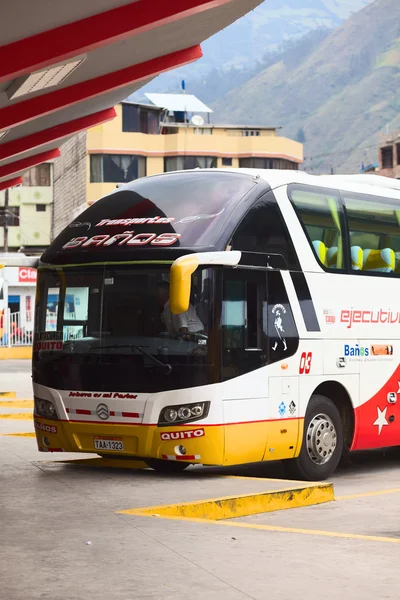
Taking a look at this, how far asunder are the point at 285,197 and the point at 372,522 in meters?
4.04

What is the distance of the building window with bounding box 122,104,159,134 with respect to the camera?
231 ft

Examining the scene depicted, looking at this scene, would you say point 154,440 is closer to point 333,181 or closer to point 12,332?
point 333,181

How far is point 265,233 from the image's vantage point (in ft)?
39.6

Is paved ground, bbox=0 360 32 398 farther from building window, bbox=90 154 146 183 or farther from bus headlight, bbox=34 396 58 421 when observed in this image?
building window, bbox=90 154 146 183

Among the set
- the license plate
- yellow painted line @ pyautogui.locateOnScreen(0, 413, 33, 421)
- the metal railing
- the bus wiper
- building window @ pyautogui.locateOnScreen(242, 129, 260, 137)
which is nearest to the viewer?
the bus wiper

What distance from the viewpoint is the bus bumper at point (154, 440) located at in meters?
11.2

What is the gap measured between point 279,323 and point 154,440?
1.87 m

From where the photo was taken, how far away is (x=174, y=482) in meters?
11.4

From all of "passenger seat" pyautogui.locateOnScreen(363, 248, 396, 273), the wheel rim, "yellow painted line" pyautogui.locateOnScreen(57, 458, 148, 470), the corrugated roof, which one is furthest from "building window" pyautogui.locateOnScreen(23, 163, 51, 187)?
the wheel rim

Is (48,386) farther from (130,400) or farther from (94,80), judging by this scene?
(94,80)

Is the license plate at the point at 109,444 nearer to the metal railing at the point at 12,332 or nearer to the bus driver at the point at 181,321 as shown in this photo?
the bus driver at the point at 181,321

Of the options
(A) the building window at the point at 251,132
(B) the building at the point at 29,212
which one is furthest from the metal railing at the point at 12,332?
(A) the building window at the point at 251,132

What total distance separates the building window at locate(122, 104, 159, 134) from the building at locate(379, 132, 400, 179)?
22.7 metres

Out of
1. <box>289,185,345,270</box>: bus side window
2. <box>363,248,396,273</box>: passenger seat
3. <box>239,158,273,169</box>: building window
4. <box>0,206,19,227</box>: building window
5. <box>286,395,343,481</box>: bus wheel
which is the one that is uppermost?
<box>239,158,273,169</box>: building window
